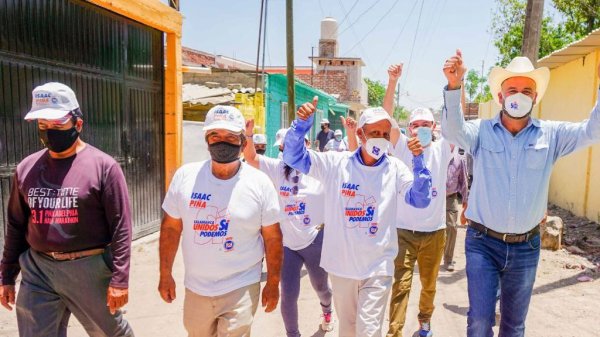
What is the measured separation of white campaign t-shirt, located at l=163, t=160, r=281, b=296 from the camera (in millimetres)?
2980

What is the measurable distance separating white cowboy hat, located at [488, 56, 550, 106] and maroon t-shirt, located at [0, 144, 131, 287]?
8.76ft

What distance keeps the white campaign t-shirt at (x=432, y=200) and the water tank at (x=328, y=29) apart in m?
40.2

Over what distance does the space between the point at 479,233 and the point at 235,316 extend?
5.55 feet

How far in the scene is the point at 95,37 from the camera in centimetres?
714

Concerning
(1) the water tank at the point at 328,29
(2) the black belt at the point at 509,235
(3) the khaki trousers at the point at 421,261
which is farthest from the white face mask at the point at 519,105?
(1) the water tank at the point at 328,29

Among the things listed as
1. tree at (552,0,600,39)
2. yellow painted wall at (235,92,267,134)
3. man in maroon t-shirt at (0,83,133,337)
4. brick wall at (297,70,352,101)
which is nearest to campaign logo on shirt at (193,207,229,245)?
man in maroon t-shirt at (0,83,133,337)

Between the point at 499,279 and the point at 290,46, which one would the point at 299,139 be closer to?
the point at 499,279

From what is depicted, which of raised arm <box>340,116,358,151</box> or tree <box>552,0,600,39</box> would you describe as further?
tree <box>552,0,600,39</box>

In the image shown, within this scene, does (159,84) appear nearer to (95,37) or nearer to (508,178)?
(95,37)

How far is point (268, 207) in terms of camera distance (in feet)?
10.2

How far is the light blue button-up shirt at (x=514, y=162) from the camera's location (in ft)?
10.6

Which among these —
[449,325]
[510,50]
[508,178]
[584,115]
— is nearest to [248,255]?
[508,178]

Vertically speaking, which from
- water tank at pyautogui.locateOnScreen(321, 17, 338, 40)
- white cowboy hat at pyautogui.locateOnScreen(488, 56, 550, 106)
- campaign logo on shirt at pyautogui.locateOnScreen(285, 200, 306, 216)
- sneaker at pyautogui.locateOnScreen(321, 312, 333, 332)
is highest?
water tank at pyautogui.locateOnScreen(321, 17, 338, 40)

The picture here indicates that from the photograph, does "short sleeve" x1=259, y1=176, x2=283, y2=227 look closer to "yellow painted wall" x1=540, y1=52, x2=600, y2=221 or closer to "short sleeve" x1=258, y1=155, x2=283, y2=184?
"short sleeve" x1=258, y1=155, x2=283, y2=184
